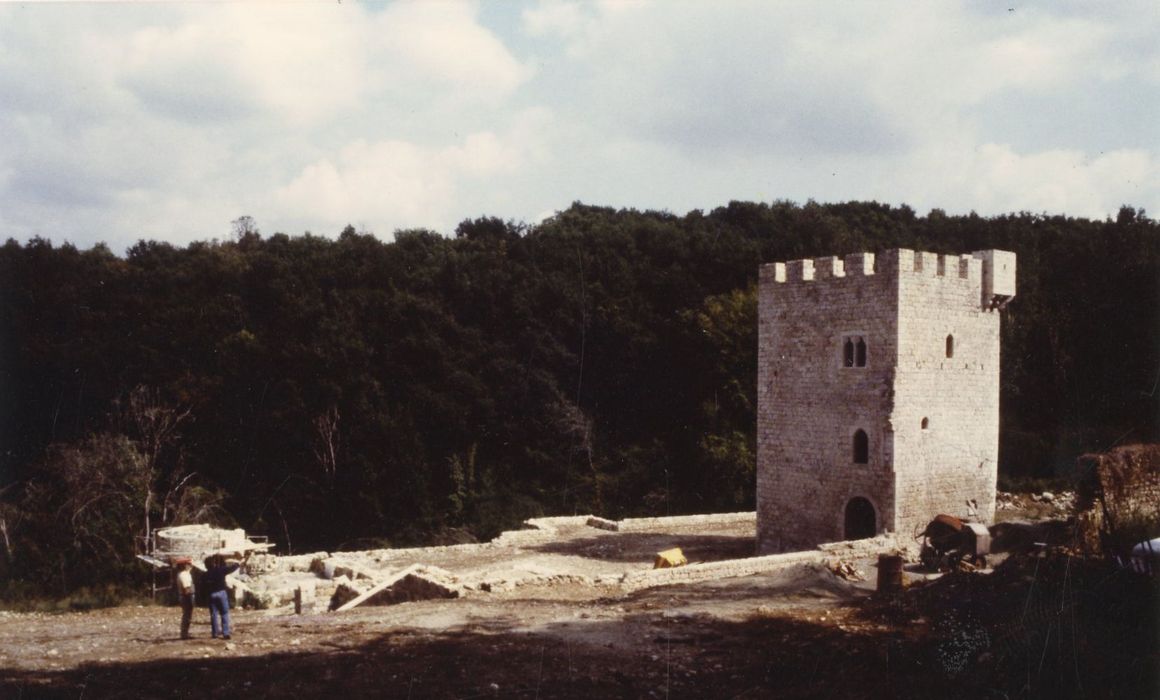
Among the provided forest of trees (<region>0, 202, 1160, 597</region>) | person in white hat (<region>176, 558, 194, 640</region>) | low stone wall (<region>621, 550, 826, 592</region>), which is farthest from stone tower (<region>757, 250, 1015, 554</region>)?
person in white hat (<region>176, 558, 194, 640</region>)

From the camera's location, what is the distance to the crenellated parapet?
60.2ft

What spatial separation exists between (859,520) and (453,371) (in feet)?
72.6

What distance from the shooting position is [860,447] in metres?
18.9

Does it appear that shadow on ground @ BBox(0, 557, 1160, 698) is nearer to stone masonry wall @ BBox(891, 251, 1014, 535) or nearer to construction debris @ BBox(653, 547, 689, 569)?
construction debris @ BBox(653, 547, 689, 569)

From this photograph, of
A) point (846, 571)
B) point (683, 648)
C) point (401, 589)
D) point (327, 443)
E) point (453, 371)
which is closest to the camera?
point (683, 648)

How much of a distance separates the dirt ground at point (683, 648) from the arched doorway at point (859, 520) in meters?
5.48

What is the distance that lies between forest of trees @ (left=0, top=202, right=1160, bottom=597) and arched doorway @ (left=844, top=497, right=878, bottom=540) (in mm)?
10727

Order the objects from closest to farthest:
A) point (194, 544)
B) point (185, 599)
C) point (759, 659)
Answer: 1. point (759, 659)
2. point (185, 599)
3. point (194, 544)

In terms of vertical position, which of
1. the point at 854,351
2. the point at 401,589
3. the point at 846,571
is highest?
the point at 854,351

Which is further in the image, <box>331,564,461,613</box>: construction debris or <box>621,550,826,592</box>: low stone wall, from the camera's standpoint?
<box>621,550,826,592</box>: low stone wall

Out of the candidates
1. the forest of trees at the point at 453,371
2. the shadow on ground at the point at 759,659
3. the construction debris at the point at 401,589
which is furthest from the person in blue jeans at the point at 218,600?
the forest of trees at the point at 453,371

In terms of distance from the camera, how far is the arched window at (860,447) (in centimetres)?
1877

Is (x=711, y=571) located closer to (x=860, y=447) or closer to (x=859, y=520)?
(x=859, y=520)

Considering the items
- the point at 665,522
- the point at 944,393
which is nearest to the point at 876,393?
the point at 944,393
